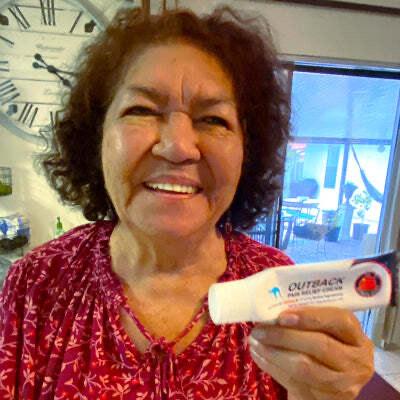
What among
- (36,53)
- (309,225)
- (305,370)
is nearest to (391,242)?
(309,225)

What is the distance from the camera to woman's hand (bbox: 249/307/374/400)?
0.35 meters

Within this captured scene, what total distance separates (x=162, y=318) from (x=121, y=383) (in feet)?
0.39

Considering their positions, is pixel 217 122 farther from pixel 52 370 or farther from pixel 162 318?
pixel 52 370

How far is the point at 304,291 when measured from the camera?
0.36 meters

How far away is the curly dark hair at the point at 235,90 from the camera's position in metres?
0.59

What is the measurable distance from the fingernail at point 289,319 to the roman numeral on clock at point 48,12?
1.35 metres

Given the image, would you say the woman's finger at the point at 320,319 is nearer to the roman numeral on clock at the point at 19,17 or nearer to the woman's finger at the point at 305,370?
the woman's finger at the point at 305,370

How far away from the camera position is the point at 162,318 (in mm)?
599

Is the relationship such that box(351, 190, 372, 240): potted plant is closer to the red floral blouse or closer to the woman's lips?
the red floral blouse

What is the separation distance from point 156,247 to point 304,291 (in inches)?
11.9

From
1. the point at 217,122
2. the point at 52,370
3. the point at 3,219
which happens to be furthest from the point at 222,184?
the point at 3,219

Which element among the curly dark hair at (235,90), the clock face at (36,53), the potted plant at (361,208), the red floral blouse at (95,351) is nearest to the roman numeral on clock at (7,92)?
the clock face at (36,53)

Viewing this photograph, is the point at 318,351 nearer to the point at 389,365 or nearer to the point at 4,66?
the point at 4,66

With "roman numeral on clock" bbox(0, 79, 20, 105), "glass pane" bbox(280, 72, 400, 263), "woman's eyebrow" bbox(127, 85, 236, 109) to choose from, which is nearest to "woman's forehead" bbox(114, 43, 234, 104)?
"woman's eyebrow" bbox(127, 85, 236, 109)
